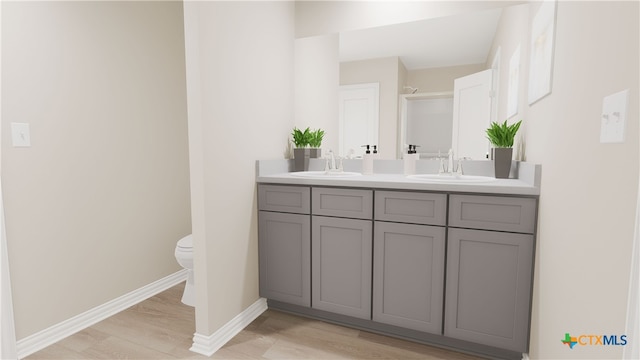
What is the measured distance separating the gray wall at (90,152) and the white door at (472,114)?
194 cm

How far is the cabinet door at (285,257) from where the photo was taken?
196 cm

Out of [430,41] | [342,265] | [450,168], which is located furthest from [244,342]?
[430,41]

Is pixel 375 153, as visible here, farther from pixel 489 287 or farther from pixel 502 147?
pixel 489 287

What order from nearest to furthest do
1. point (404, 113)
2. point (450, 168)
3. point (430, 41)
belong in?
1. point (450, 168)
2. point (430, 41)
3. point (404, 113)

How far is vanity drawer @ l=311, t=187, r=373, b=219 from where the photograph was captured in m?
1.78

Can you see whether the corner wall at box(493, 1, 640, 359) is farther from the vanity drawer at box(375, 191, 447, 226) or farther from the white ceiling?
the white ceiling

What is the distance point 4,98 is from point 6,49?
0.74ft

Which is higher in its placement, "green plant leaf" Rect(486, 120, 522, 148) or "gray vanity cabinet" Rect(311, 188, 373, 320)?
"green plant leaf" Rect(486, 120, 522, 148)

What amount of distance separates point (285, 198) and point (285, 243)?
27 centimetres

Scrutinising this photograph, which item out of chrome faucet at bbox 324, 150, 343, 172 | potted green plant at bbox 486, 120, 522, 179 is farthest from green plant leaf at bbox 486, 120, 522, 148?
chrome faucet at bbox 324, 150, 343, 172

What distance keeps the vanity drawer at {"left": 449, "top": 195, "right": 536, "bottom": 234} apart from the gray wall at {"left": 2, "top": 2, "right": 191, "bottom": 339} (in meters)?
1.95

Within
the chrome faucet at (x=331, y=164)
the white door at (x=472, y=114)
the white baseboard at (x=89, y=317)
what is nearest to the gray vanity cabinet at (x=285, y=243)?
the chrome faucet at (x=331, y=164)

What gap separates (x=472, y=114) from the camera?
79.0 inches

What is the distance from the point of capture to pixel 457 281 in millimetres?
1612
